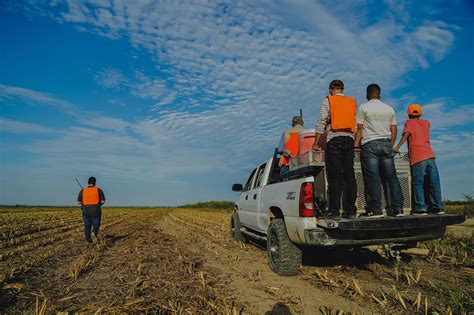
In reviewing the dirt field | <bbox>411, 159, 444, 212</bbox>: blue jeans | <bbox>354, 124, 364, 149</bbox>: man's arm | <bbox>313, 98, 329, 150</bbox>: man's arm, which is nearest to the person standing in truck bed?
<bbox>411, 159, 444, 212</bbox>: blue jeans

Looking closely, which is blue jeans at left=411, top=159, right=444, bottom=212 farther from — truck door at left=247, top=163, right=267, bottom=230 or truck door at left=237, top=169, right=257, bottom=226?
truck door at left=237, top=169, right=257, bottom=226

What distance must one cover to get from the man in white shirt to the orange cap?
0.63 m

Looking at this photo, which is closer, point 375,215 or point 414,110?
point 375,215

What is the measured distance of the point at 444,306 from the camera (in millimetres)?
3762

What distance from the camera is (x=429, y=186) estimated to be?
18.6ft

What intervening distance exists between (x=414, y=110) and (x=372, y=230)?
2.39 meters

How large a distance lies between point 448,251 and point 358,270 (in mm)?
2455

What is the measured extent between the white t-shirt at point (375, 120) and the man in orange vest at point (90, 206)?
27.9 feet

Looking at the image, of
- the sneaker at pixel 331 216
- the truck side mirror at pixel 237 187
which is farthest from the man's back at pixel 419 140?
the truck side mirror at pixel 237 187

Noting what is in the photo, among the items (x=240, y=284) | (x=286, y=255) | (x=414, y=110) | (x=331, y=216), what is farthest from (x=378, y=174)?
(x=240, y=284)

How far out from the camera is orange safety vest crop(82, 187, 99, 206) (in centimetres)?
1073

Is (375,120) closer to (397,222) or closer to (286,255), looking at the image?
(397,222)

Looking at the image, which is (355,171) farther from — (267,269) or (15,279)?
(15,279)

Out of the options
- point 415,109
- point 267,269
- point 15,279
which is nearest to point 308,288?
point 267,269
